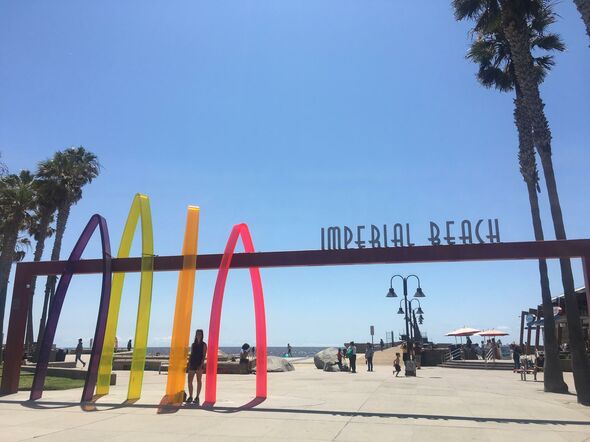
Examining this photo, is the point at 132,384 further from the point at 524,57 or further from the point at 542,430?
the point at 524,57

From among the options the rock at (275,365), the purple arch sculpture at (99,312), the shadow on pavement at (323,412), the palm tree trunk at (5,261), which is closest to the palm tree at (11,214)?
the palm tree trunk at (5,261)

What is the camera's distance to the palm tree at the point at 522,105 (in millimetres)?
17125

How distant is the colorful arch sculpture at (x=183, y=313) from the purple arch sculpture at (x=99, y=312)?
225 cm

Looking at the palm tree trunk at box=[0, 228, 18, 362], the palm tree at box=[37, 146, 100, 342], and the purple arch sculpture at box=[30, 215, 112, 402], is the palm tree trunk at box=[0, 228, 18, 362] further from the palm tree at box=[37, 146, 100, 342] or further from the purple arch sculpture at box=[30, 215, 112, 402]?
the purple arch sculpture at box=[30, 215, 112, 402]

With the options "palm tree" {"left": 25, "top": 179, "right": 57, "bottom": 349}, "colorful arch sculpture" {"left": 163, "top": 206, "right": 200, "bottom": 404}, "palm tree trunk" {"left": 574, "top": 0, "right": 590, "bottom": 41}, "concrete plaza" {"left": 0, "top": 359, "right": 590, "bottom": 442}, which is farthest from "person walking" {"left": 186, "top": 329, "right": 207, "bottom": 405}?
"palm tree" {"left": 25, "top": 179, "right": 57, "bottom": 349}

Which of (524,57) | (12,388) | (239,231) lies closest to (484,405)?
(239,231)

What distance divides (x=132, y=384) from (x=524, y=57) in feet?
54.5

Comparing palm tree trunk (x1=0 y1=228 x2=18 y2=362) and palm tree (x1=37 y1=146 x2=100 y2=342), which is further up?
palm tree (x1=37 y1=146 x2=100 y2=342)

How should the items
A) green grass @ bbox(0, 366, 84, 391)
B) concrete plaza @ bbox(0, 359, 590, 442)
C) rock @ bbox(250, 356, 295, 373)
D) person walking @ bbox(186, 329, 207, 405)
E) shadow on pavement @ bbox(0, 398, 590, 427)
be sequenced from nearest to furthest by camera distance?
concrete plaza @ bbox(0, 359, 590, 442) → shadow on pavement @ bbox(0, 398, 590, 427) → person walking @ bbox(186, 329, 207, 405) → green grass @ bbox(0, 366, 84, 391) → rock @ bbox(250, 356, 295, 373)

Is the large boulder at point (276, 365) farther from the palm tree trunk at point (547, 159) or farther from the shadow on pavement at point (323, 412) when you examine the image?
the palm tree trunk at point (547, 159)

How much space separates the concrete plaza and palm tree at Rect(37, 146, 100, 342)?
74.5ft

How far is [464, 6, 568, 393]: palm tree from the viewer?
56.2ft

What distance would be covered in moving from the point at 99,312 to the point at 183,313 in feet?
8.78

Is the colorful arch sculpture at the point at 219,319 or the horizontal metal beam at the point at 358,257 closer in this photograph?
the horizontal metal beam at the point at 358,257
